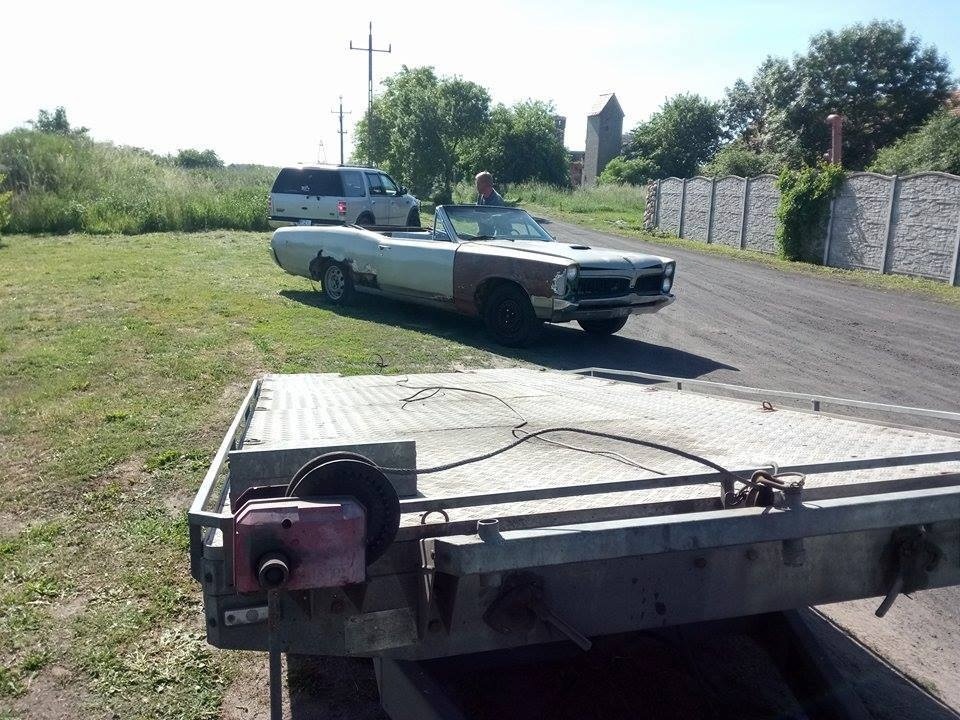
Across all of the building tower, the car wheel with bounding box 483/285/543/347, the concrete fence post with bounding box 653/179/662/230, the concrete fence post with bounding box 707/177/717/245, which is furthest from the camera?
the building tower

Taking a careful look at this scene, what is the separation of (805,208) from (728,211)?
4.21 metres

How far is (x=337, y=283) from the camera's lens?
449 inches

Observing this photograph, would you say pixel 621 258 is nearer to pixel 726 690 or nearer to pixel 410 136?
pixel 726 690

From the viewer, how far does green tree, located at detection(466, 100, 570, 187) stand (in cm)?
5044

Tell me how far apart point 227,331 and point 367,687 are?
6844 millimetres

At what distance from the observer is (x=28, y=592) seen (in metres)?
3.72

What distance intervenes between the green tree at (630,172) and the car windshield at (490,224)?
42.5m

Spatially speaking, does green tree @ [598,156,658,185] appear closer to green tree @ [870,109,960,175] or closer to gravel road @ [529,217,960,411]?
green tree @ [870,109,960,175]

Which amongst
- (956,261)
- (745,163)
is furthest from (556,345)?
(745,163)

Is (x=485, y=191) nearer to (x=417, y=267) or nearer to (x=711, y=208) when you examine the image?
(x=417, y=267)

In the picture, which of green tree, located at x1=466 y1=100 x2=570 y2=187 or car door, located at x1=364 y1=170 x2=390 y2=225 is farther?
green tree, located at x1=466 y1=100 x2=570 y2=187

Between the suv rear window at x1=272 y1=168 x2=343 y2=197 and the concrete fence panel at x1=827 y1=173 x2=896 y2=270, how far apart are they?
1092 cm

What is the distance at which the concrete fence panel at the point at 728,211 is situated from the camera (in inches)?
908

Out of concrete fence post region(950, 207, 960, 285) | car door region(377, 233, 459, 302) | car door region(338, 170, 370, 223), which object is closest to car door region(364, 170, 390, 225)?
car door region(338, 170, 370, 223)
